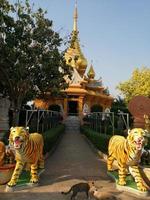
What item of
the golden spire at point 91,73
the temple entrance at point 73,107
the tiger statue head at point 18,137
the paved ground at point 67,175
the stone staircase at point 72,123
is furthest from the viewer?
the golden spire at point 91,73

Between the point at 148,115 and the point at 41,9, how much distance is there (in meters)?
9.60

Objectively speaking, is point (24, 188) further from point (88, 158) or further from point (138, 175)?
point (88, 158)

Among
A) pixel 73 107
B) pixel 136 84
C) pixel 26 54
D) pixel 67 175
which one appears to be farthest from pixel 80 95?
pixel 67 175

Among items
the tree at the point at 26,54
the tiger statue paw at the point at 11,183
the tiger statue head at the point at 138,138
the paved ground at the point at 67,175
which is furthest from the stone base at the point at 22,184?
the tree at the point at 26,54

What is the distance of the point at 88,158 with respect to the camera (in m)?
17.4

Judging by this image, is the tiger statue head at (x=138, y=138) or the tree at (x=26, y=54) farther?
the tree at (x=26, y=54)

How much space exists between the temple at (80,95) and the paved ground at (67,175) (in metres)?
17.6

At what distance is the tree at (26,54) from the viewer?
66.3ft

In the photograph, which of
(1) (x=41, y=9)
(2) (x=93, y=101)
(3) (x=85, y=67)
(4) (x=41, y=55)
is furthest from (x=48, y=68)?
(3) (x=85, y=67)

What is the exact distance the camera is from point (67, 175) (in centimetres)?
1274

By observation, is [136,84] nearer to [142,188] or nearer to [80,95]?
[80,95]

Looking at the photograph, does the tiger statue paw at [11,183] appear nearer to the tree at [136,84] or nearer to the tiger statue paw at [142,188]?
the tiger statue paw at [142,188]

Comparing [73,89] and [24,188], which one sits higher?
[73,89]

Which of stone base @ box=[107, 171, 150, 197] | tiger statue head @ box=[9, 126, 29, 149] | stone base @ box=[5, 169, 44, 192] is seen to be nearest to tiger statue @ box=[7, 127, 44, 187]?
tiger statue head @ box=[9, 126, 29, 149]
